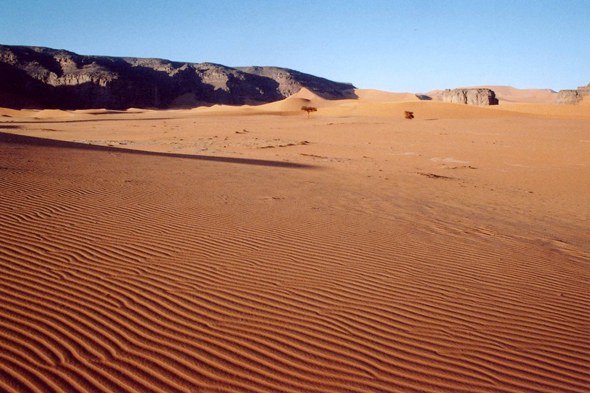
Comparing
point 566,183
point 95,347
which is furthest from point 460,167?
point 95,347

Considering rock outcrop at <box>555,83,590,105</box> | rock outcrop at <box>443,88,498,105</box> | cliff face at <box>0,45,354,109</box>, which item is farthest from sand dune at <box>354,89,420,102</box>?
rock outcrop at <box>555,83,590,105</box>

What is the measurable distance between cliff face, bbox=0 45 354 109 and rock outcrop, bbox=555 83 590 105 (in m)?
58.0

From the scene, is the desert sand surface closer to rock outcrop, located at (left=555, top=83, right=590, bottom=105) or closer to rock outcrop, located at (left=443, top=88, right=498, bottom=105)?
rock outcrop, located at (left=443, top=88, right=498, bottom=105)

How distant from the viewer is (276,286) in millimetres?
4605

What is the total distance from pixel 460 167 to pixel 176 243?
47.8 ft

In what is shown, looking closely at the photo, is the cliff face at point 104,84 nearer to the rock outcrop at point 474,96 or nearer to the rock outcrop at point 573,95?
the rock outcrop at point 474,96

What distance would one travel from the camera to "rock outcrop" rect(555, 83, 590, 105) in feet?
201

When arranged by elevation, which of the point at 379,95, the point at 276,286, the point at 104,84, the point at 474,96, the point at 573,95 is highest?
the point at 379,95

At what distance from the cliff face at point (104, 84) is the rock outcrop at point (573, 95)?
57951mm

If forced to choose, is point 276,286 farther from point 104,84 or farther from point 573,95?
point 104,84

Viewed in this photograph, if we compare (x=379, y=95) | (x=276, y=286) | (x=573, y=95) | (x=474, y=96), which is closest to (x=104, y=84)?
(x=474, y=96)

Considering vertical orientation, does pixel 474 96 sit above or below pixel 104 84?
below

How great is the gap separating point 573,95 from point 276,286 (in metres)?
71.3

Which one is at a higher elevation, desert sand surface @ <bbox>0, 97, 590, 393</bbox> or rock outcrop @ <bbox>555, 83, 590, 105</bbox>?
rock outcrop @ <bbox>555, 83, 590, 105</bbox>
